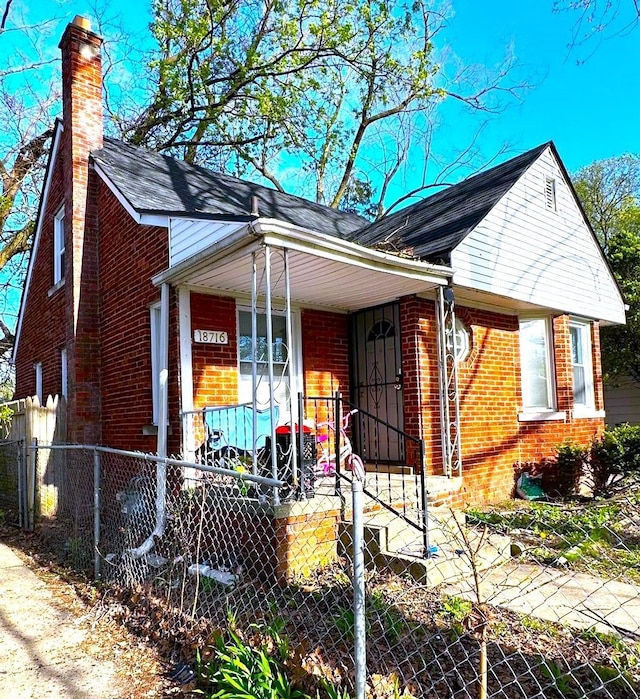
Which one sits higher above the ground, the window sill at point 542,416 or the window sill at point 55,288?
the window sill at point 55,288

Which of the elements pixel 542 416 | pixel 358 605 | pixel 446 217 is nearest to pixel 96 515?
pixel 358 605

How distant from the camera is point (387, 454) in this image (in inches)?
313

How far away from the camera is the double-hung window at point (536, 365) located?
30.9 feet

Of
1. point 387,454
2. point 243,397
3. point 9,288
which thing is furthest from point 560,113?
point 9,288

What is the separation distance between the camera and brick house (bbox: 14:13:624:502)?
6637 mm

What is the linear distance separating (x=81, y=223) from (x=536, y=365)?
25.5ft

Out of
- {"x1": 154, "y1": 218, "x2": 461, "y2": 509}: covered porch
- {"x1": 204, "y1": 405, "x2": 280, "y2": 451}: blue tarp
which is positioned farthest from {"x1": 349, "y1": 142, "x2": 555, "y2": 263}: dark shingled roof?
{"x1": 204, "y1": 405, "x2": 280, "y2": 451}: blue tarp

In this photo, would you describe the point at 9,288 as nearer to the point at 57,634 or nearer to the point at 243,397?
the point at 243,397

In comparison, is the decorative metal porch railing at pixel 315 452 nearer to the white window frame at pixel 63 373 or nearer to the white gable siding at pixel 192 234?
the white gable siding at pixel 192 234

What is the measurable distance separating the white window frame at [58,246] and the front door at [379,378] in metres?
5.53

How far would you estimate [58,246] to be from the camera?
10414 mm

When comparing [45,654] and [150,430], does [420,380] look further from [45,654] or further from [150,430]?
[45,654]

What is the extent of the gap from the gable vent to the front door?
12.4 ft

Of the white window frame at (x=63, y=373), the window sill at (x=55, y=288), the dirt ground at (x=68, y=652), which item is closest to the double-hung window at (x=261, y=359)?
the dirt ground at (x=68, y=652)
